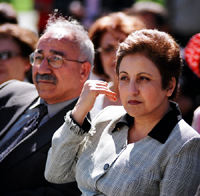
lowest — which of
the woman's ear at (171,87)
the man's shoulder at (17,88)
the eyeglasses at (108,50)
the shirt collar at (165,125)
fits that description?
the man's shoulder at (17,88)

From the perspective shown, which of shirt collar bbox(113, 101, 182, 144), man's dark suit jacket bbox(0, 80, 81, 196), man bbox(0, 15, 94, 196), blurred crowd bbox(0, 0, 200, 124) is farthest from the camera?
blurred crowd bbox(0, 0, 200, 124)

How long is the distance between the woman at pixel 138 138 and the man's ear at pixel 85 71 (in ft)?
2.63

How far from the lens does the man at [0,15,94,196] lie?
312 cm

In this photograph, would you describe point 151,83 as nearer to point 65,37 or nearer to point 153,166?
point 153,166

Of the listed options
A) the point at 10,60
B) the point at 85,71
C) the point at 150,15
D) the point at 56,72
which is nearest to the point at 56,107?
the point at 56,72

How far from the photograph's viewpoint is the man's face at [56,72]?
3.37 meters

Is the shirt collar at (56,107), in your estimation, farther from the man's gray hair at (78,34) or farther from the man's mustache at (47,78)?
the man's gray hair at (78,34)

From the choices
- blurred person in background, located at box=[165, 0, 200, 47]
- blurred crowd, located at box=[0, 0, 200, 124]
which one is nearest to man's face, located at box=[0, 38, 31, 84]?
blurred crowd, located at box=[0, 0, 200, 124]

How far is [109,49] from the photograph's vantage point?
14.4 ft

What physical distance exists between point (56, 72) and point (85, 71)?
258mm

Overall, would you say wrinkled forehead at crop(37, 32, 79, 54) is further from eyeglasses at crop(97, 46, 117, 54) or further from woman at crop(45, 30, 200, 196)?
eyeglasses at crop(97, 46, 117, 54)

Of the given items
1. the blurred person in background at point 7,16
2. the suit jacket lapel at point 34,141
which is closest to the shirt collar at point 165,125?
the suit jacket lapel at point 34,141

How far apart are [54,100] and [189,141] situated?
144 centimetres

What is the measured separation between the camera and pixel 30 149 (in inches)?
125
